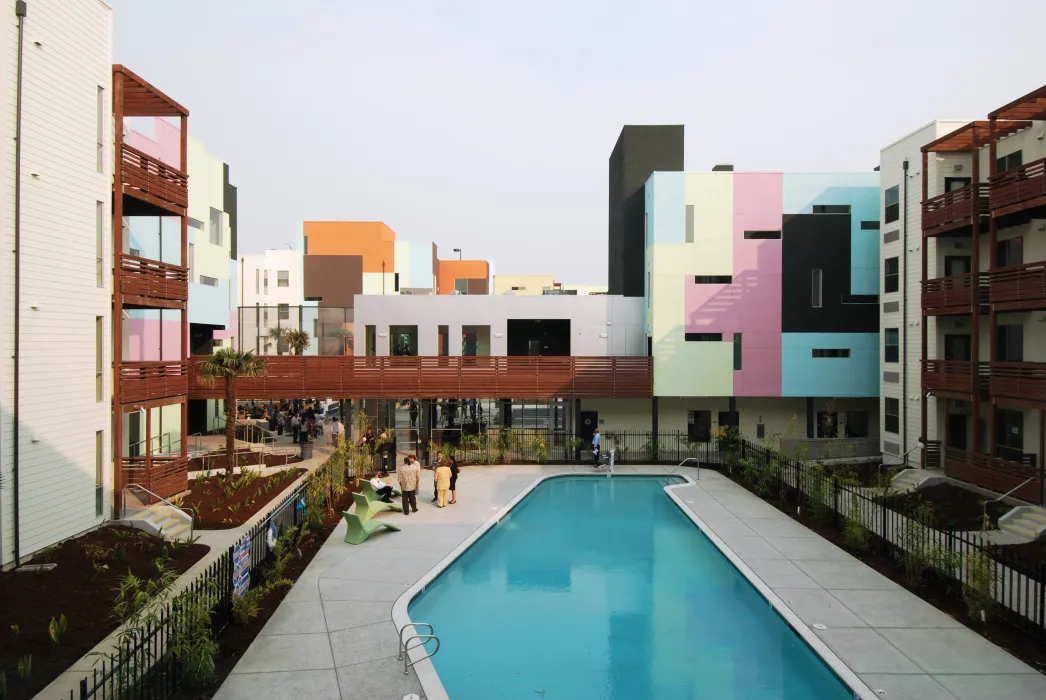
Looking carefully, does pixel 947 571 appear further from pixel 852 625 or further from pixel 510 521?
pixel 510 521

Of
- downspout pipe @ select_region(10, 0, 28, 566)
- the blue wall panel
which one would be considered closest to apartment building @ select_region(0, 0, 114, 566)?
downspout pipe @ select_region(10, 0, 28, 566)

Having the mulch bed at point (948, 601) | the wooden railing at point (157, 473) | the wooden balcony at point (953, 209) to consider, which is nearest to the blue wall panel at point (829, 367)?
the wooden balcony at point (953, 209)

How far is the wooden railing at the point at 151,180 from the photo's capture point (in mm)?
18438

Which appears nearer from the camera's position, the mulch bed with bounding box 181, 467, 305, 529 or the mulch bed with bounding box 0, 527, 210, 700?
the mulch bed with bounding box 0, 527, 210, 700

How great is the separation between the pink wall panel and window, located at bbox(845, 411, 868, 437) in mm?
4811

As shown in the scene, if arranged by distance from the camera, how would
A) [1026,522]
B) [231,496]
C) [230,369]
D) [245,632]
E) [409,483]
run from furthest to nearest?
[230,369] < [231,496] < [409,483] < [1026,522] < [245,632]

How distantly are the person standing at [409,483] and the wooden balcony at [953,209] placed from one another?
1990 cm

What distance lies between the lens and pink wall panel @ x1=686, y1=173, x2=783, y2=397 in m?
31.7

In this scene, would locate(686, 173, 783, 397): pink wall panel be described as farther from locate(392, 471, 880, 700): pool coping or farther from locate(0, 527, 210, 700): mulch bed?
locate(0, 527, 210, 700): mulch bed

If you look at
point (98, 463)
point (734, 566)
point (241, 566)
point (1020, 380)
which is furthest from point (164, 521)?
point (1020, 380)

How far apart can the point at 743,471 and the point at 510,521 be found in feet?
35.2

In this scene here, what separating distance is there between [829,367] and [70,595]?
3021cm

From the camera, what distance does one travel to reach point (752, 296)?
104 feet

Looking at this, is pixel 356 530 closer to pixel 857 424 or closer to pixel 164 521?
pixel 164 521
